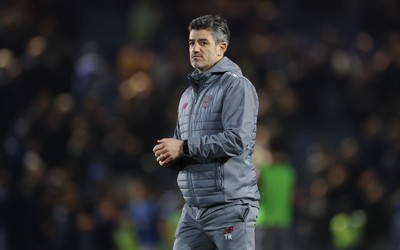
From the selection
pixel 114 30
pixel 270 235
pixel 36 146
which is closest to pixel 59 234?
pixel 36 146

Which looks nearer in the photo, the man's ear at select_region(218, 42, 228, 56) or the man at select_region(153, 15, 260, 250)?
the man at select_region(153, 15, 260, 250)

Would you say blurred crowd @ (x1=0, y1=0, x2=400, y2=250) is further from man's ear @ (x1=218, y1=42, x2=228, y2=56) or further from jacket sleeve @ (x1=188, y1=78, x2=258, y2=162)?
jacket sleeve @ (x1=188, y1=78, x2=258, y2=162)

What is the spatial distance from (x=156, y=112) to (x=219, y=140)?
9.80 meters

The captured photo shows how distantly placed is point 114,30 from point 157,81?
2950 mm

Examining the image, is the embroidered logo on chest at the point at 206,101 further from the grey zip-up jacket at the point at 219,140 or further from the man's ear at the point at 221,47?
the man's ear at the point at 221,47

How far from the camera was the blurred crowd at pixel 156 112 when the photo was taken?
14344 millimetres

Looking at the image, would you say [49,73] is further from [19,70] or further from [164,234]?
[164,234]

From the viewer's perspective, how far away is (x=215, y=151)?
261 inches

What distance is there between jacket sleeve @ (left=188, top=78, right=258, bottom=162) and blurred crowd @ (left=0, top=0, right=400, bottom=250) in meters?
6.18

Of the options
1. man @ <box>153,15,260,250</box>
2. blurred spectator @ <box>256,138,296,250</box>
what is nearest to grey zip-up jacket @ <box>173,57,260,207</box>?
man @ <box>153,15,260,250</box>

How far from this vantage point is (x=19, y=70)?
15438mm

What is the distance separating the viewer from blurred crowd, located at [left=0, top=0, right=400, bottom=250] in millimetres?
14344

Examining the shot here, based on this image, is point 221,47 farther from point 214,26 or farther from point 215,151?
point 215,151

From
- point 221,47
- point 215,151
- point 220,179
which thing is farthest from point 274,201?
point 215,151
